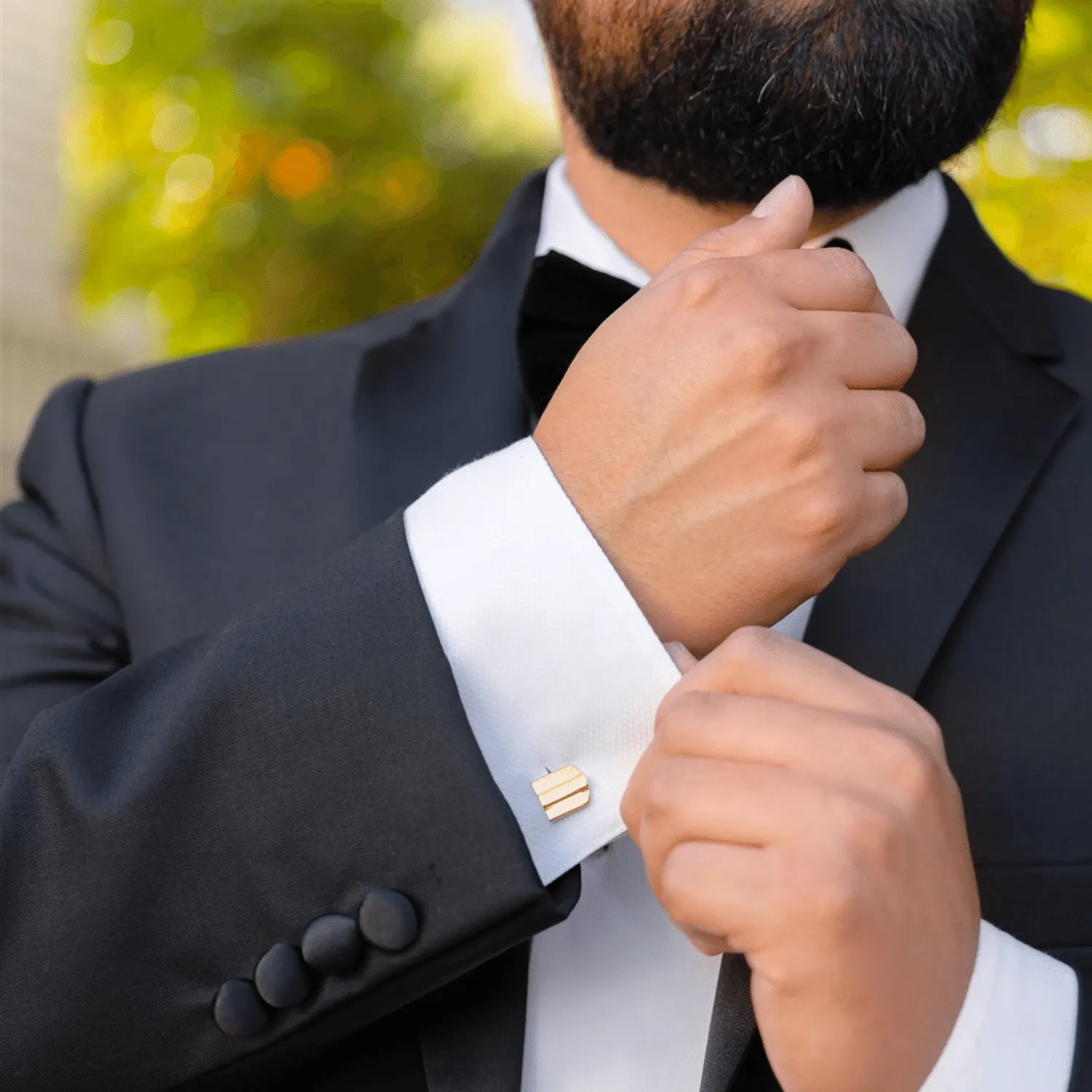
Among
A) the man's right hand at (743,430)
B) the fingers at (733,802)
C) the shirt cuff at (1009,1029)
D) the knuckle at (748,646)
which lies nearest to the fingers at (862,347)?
the man's right hand at (743,430)

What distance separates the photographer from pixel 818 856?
36.6 inches

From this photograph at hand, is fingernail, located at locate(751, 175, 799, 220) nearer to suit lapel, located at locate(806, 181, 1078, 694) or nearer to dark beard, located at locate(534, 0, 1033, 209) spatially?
dark beard, located at locate(534, 0, 1033, 209)

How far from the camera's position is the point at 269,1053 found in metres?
1.12

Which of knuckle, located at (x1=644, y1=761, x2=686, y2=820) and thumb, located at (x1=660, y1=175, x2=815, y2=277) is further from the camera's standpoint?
thumb, located at (x1=660, y1=175, x2=815, y2=277)

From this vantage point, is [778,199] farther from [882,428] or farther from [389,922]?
[389,922]

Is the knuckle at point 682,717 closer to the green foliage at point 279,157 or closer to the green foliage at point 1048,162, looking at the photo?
the green foliage at point 1048,162

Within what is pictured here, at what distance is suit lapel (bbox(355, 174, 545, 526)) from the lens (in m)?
1.50

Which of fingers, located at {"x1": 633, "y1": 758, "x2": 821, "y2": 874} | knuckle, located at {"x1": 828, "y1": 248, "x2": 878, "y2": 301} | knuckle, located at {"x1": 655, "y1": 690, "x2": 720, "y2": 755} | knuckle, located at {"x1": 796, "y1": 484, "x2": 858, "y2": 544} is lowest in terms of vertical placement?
→ fingers, located at {"x1": 633, "y1": 758, "x2": 821, "y2": 874}

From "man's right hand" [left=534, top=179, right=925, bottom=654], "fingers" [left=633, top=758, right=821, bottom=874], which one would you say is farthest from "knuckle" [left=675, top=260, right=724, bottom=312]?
"fingers" [left=633, top=758, right=821, bottom=874]

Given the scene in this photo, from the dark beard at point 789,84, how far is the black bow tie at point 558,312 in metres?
0.16

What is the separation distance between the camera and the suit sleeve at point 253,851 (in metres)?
1.07

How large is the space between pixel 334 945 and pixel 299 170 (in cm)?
315

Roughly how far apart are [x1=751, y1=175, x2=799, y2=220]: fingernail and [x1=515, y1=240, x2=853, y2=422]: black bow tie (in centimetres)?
34

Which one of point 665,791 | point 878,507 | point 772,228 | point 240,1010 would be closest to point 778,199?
point 772,228
